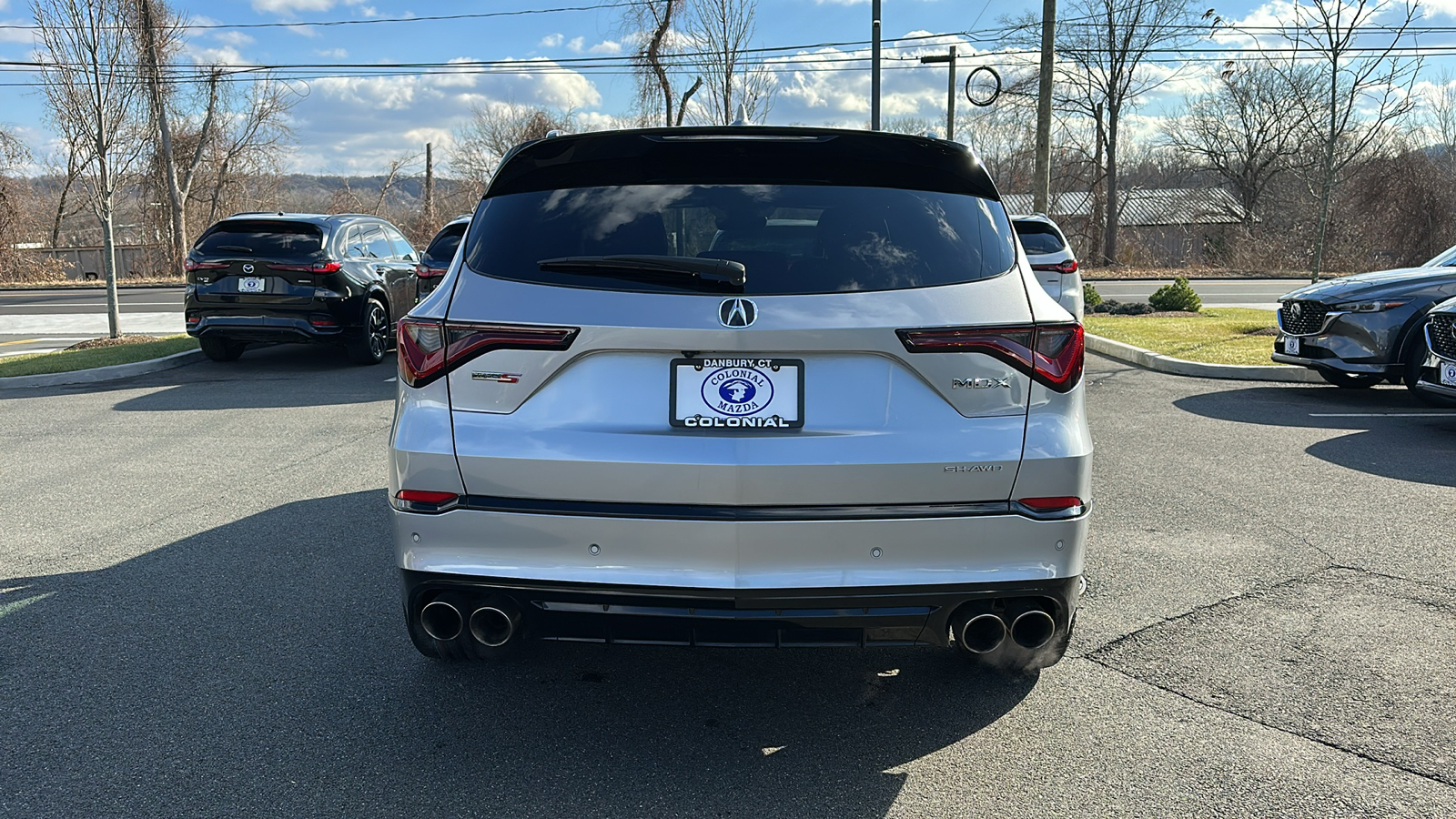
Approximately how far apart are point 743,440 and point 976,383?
66cm

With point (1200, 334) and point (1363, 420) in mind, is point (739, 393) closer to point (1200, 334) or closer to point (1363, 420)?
point (1363, 420)

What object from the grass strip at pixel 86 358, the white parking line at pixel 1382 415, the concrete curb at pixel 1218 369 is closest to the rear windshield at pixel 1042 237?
the concrete curb at pixel 1218 369

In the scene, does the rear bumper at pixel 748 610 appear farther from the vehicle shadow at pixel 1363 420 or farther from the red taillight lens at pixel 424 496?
the vehicle shadow at pixel 1363 420

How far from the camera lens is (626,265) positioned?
2.81 m

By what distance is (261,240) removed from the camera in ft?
37.6

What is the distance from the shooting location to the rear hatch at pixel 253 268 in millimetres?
11375

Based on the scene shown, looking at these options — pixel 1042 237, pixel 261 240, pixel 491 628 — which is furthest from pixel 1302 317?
pixel 261 240

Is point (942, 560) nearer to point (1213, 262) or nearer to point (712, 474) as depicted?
point (712, 474)

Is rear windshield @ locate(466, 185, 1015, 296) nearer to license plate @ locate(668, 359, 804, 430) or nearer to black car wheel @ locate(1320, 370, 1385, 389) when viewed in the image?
license plate @ locate(668, 359, 804, 430)

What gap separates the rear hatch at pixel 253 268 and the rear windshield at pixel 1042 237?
7848 millimetres

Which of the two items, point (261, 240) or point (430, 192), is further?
point (430, 192)

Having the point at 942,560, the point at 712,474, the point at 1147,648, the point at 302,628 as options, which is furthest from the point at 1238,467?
the point at 302,628

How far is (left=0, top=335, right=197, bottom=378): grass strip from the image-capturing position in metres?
11.4

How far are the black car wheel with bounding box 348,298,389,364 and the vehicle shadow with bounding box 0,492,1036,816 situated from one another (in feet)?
25.4
